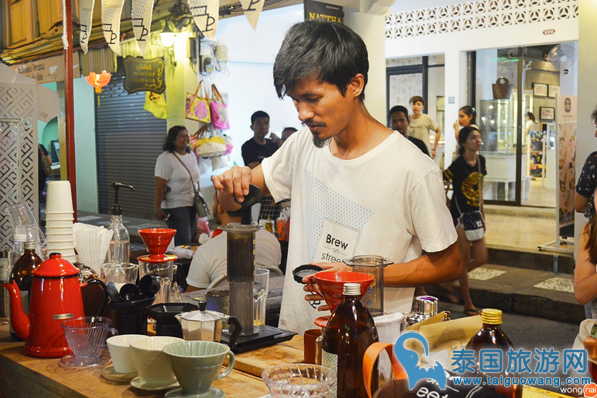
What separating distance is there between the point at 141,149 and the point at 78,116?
2.24m

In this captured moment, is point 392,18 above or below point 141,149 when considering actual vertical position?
above

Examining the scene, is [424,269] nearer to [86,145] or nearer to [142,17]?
[142,17]

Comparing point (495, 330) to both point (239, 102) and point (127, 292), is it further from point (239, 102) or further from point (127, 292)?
point (239, 102)

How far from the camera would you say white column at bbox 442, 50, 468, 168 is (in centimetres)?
1096

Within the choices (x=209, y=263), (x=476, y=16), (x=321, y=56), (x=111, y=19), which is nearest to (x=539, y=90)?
(x=476, y=16)

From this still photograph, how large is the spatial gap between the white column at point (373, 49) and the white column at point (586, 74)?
1858mm

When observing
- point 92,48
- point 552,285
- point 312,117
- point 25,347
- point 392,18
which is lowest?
point 552,285

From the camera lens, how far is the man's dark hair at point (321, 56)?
1.86 m

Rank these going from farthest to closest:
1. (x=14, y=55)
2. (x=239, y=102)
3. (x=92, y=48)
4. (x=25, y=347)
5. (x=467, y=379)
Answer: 1. (x=239, y=102)
2. (x=92, y=48)
3. (x=14, y=55)
4. (x=25, y=347)
5. (x=467, y=379)

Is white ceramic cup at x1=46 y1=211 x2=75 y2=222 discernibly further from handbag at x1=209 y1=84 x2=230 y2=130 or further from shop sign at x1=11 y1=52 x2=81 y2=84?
handbag at x1=209 y1=84 x2=230 y2=130

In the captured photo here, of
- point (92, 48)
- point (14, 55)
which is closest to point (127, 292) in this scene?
point (14, 55)

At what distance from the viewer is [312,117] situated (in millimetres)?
1905

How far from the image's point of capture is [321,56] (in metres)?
1.86

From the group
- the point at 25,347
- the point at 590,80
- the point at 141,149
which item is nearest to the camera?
the point at 25,347
